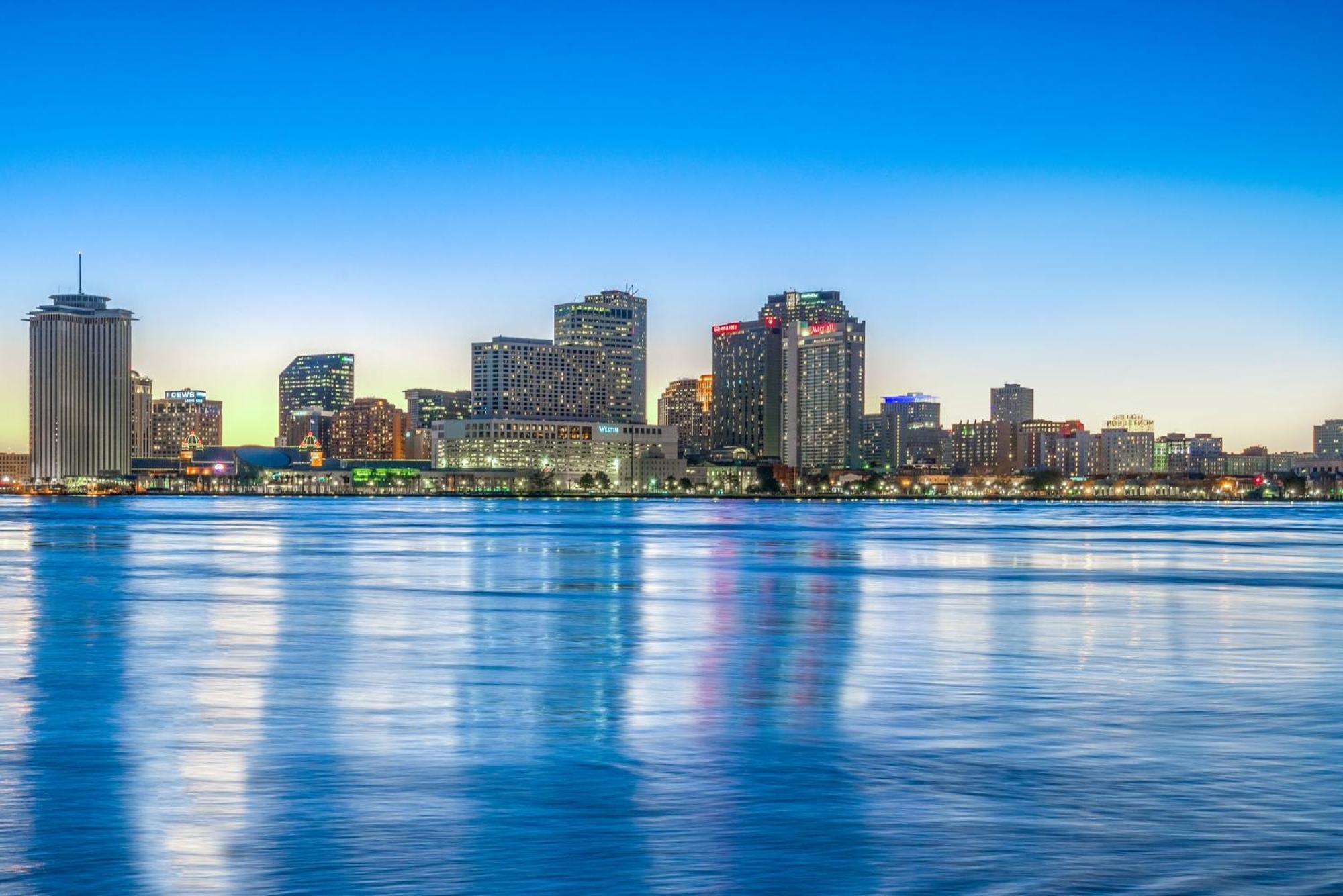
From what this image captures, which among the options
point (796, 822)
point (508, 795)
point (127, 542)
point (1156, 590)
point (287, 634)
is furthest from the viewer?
point (127, 542)

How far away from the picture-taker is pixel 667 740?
60.6 feet

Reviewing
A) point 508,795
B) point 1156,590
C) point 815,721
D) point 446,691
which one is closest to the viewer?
point 508,795

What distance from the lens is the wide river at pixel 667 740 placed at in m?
12.4

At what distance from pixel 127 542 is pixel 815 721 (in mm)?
77522

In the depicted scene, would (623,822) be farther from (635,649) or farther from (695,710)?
(635,649)

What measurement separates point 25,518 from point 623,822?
150 metres

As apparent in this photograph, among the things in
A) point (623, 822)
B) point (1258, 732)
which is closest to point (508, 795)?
point (623, 822)

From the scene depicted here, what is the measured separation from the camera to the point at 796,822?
13859mm

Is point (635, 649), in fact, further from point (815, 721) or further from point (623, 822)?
point (623, 822)

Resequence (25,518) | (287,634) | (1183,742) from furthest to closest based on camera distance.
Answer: (25,518) < (287,634) < (1183,742)

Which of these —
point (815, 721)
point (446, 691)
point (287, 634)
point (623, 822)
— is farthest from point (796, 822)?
point (287, 634)

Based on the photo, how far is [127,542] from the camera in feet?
291

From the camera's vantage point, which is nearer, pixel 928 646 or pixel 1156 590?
pixel 928 646

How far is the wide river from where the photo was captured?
1238 cm
